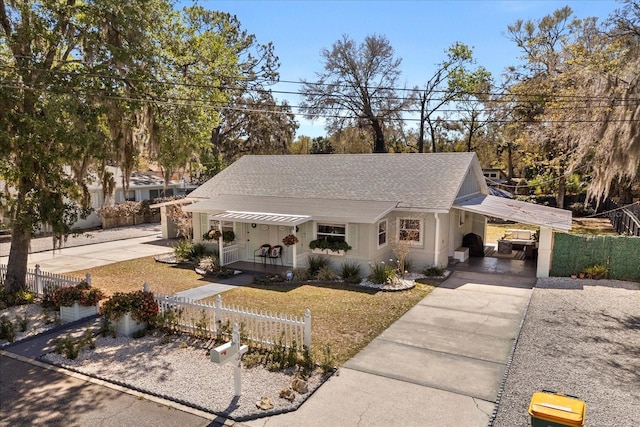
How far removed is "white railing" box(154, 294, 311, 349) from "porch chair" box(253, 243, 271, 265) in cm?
700

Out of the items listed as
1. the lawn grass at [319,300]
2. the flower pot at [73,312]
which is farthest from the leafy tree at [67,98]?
the lawn grass at [319,300]

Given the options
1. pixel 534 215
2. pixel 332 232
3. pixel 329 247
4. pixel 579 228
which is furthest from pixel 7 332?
pixel 579 228

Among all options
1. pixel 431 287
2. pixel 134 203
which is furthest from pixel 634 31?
pixel 134 203

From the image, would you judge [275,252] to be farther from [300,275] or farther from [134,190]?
[134,190]

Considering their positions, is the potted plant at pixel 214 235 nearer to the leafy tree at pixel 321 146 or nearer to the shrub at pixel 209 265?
the shrub at pixel 209 265

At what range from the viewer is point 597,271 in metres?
15.5

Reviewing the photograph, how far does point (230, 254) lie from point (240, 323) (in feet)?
30.7

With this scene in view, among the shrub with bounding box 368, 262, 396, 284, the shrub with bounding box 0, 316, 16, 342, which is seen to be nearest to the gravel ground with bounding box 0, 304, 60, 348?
the shrub with bounding box 0, 316, 16, 342

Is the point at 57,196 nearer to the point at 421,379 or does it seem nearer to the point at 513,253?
the point at 421,379

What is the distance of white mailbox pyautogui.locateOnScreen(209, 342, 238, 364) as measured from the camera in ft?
23.1

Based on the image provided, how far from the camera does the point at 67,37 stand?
11727 millimetres

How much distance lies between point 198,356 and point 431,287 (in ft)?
28.7

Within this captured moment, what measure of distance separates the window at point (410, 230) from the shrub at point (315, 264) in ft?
10.5

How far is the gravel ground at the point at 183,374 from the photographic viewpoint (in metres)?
7.27
